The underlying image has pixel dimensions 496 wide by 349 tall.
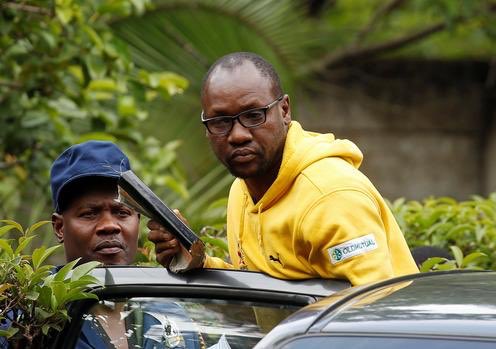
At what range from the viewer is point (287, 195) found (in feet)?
11.2

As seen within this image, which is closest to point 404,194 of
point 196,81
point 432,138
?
point 432,138

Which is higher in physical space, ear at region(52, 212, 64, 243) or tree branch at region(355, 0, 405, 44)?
tree branch at region(355, 0, 405, 44)

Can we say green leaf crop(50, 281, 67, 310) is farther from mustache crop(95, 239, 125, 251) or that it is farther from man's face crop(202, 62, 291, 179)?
mustache crop(95, 239, 125, 251)

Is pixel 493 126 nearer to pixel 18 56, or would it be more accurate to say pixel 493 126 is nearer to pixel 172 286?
pixel 18 56

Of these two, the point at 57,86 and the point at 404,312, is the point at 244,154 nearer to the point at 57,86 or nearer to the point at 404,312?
the point at 404,312

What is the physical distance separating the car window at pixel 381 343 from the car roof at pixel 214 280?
45 centimetres

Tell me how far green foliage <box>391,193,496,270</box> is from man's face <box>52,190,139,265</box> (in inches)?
52.4

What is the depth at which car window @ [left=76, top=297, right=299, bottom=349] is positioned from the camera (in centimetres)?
297

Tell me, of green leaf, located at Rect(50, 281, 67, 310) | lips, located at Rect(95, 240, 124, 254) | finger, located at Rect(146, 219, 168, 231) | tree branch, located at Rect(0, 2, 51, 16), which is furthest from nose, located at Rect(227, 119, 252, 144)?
tree branch, located at Rect(0, 2, 51, 16)

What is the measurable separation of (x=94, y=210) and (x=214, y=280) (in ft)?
3.53

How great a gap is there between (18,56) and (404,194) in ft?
19.8

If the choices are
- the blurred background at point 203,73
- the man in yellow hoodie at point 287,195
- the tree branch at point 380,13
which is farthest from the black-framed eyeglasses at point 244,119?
the tree branch at point 380,13

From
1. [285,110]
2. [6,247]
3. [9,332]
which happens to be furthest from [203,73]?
[9,332]

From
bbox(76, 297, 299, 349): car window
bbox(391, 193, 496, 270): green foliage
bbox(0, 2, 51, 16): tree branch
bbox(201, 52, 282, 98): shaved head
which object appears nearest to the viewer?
Result: bbox(76, 297, 299, 349): car window
